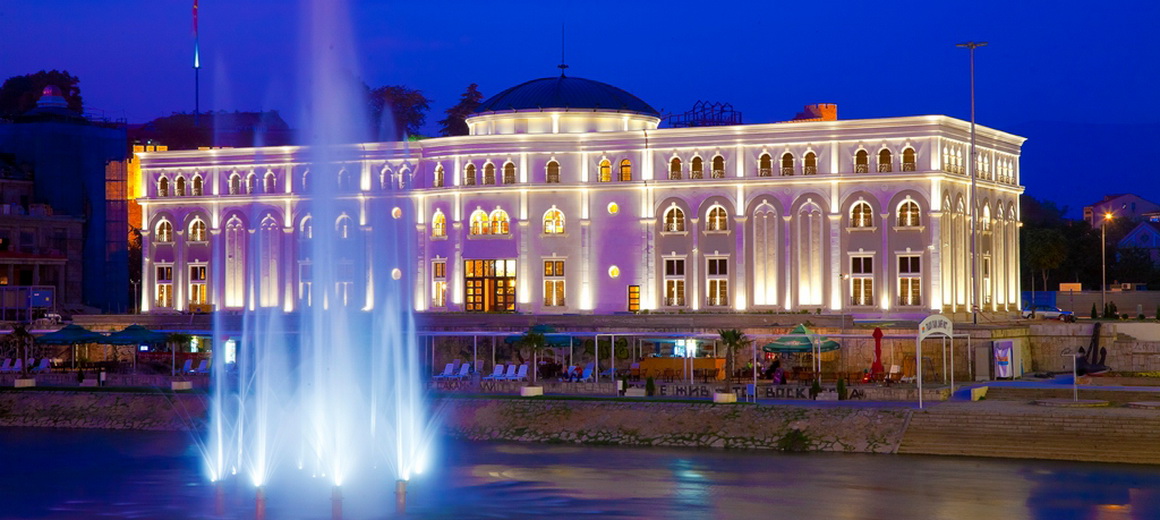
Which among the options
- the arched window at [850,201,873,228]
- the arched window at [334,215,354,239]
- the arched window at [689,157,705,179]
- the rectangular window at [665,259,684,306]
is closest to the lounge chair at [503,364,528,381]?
the rectangular window at [665,259,684,306]

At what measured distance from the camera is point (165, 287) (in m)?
86.4

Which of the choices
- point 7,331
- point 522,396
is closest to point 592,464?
point 522,396

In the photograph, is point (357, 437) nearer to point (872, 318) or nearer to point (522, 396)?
point (522, 396)

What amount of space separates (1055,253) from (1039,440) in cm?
5847

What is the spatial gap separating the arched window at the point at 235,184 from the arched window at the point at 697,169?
2466cm

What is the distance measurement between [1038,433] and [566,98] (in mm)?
38756

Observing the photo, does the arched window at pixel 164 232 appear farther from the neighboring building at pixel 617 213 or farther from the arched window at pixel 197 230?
the arched window at pixel 197 230

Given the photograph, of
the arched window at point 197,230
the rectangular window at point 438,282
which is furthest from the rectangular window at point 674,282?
the arched window at point 197,230

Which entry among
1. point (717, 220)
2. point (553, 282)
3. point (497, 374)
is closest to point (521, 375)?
point (497, 374)

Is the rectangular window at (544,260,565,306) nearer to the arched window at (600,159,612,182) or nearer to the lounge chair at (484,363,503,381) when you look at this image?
the arched window at (600,159,612,182)

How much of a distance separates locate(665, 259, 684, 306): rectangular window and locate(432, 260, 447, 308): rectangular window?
11.2 meters

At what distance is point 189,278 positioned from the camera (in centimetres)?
8594

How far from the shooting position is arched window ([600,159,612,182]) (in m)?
77.5

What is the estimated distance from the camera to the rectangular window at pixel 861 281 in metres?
72.4
